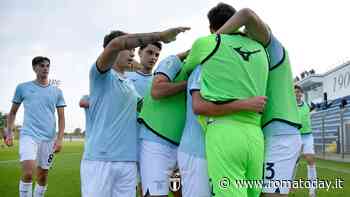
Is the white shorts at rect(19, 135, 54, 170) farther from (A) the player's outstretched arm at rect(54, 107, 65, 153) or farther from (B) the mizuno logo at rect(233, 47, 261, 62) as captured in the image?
(B) the mizuno logo at rect(233, 47, 261, 62)

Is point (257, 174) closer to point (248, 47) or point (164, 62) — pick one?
point (248, 47)

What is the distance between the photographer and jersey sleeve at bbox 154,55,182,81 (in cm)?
403

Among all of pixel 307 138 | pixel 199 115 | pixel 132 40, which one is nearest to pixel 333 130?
pixel 307 138

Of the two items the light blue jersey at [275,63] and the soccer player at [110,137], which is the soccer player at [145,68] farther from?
the light blue jersey at [275,63]

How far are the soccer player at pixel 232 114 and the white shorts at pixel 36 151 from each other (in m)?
5.08

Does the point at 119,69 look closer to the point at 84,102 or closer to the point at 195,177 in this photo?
the point at 84,102

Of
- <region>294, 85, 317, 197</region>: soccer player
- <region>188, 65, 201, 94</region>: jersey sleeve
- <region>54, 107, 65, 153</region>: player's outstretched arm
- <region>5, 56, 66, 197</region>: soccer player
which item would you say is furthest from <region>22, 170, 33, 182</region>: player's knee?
<region>294, 85, 317, 197</region>: soccer player

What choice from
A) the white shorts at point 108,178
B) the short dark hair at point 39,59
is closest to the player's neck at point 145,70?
the white shorts at point 108,178

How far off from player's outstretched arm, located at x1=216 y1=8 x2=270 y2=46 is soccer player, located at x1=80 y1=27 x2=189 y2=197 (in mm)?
1125

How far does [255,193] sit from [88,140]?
1.74 m

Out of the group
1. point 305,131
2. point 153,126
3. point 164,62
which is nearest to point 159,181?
point 153,126

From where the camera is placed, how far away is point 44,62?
7.75m

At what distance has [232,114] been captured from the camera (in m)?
3.13

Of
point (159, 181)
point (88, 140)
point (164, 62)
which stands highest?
point (164, 62)
